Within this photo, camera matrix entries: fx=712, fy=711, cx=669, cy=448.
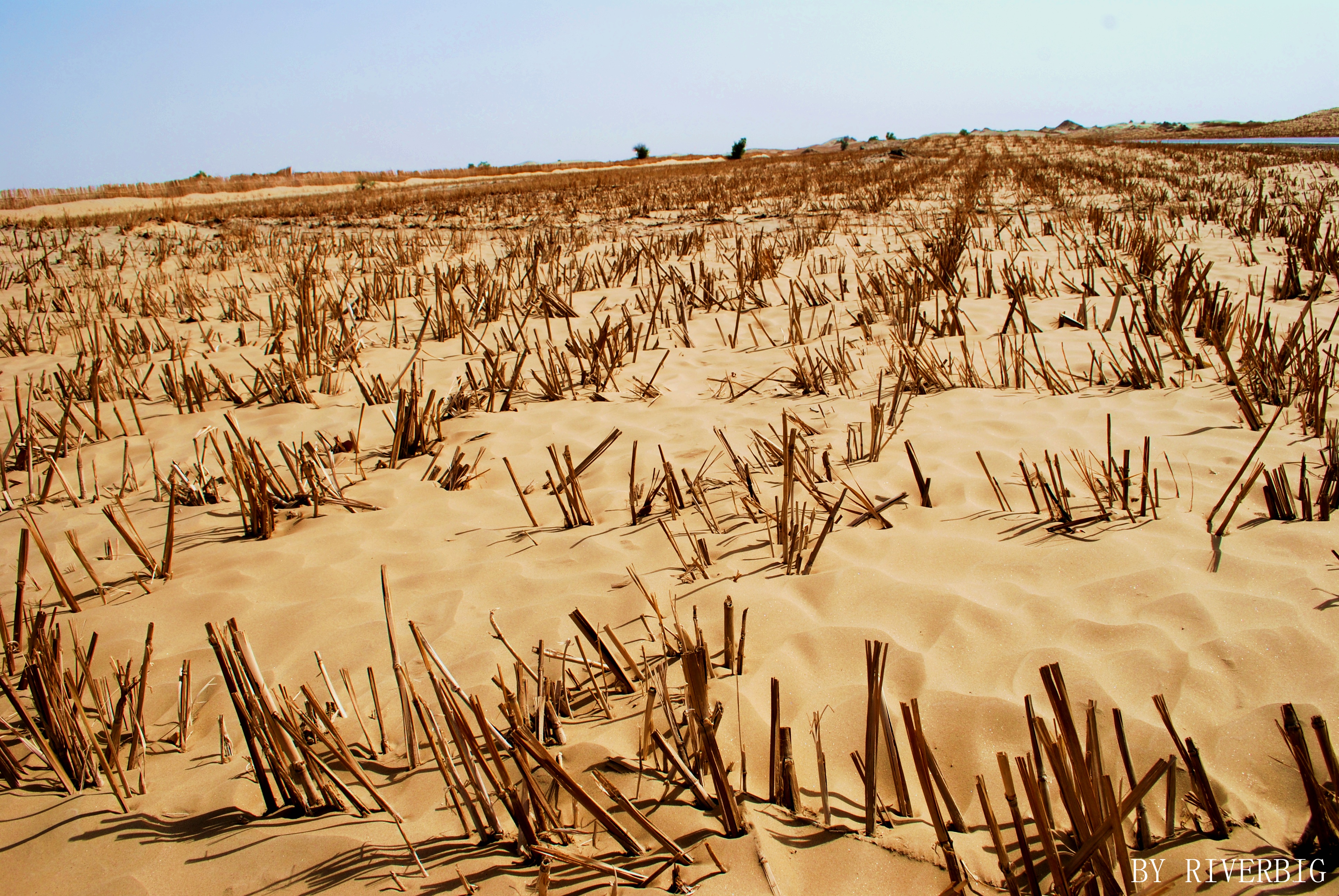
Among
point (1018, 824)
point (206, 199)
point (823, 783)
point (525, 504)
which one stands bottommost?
point (823, 783)

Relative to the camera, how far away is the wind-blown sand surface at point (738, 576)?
4.35 ft

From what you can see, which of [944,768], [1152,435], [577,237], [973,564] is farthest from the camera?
[577,237]

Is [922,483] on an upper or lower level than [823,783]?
upper

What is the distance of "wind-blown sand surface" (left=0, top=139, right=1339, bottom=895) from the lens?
52.2 inches

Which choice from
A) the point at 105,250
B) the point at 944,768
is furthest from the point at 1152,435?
the point at 105,250

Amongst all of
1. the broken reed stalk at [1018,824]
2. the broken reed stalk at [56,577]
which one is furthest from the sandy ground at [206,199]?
the broken reed stalk at [1018,824]

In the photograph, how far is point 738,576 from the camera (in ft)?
7.08

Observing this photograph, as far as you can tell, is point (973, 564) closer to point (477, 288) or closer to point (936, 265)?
point (936, 265)

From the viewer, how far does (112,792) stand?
1.52 metres

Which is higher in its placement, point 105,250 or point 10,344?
point 105,250

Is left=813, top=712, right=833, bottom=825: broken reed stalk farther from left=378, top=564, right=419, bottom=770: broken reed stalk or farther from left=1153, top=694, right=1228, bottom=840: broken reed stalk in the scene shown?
left=378, top=564, right=419, bottom=770: broken reed stalk

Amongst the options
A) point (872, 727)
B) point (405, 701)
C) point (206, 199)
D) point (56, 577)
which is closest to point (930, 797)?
point (872, 727)

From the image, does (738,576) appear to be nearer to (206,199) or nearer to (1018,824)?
(1018,824)

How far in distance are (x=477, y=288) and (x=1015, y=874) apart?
6.32m
